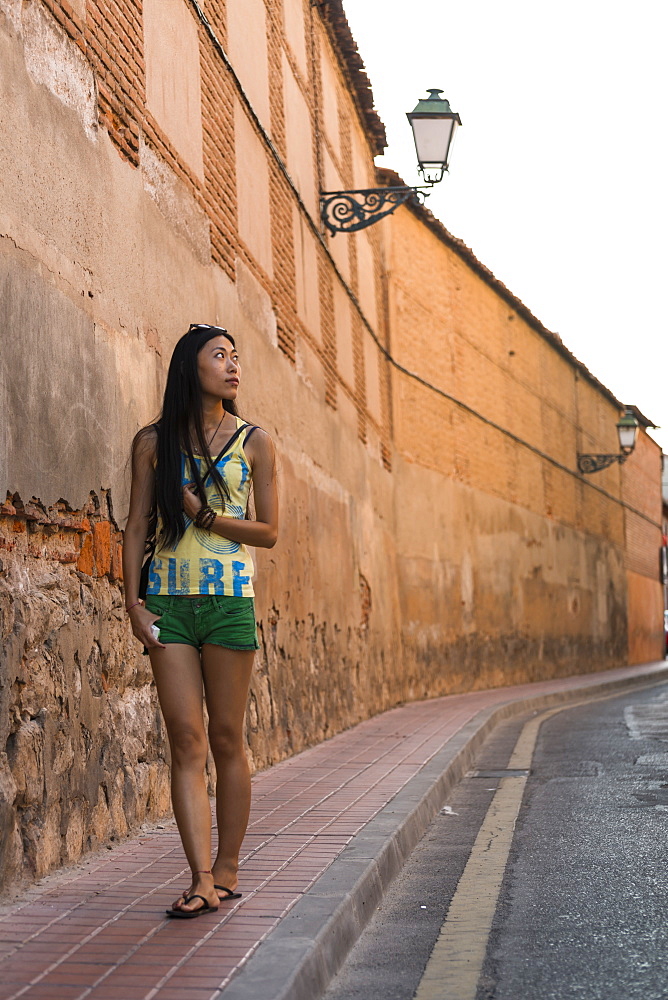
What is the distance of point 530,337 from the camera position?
90.7 feet

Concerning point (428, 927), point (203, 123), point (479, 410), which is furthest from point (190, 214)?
point (479, 410)

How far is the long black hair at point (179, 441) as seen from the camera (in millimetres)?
4348

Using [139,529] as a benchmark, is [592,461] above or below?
above

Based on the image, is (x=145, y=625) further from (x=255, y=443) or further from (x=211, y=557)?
(x=255, y=443)

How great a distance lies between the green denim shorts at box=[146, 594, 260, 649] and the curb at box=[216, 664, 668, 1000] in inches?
36.0

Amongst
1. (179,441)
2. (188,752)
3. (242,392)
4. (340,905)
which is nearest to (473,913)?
(340,905)

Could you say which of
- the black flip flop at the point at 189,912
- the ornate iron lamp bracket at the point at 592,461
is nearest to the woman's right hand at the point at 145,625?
the black flip flop at the point at 189,912

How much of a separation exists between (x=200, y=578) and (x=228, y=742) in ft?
1.86

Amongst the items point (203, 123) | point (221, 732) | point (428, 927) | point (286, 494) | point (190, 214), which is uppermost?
point (203, 123)

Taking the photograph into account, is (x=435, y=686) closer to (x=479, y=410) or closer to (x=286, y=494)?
(x=479, y=410)

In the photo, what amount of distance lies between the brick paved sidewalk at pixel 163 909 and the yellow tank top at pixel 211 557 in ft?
3.43

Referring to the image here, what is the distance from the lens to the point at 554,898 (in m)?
4.98

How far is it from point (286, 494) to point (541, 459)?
17998 millimetres

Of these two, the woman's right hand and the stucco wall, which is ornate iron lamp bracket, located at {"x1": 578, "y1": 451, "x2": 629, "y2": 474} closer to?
the stucco wall
